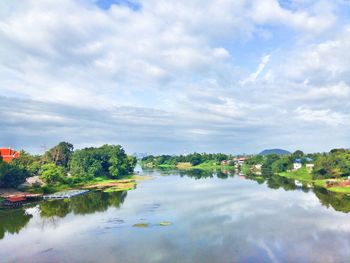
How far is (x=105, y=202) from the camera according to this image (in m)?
50.6

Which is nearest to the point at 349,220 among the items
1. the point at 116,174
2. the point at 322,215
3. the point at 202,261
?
the point at 322,215

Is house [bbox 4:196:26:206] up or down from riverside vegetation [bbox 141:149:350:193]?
down

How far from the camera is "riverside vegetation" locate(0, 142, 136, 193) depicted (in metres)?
57.9

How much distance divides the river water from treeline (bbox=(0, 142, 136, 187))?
11.0 metres

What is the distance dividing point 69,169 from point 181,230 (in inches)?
2609

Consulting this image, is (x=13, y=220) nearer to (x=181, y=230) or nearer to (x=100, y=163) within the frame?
(x=181, y=230)

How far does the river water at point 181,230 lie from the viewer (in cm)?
2480

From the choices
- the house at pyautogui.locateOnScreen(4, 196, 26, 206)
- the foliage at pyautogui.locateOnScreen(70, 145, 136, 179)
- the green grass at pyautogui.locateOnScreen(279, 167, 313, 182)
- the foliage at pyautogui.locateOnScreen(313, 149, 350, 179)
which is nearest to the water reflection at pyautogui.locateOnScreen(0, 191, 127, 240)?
the house at pyautogui.locateOnScreen(4, 196, 26, 206)

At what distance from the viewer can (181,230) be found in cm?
3216

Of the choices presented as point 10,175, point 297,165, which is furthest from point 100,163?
point 297,165

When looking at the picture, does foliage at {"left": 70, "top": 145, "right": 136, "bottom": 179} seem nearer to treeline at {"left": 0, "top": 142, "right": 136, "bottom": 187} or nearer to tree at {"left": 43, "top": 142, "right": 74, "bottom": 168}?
treeline at {"left": 0, "top": 142, "right": 136, "bottom": 187}

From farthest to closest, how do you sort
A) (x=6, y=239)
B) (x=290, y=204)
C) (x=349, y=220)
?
(x=290, y=204) → (x=349, y=220) → (x=6, y=239)

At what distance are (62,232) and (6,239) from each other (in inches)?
204

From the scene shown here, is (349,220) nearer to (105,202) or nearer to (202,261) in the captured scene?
(202,261)
